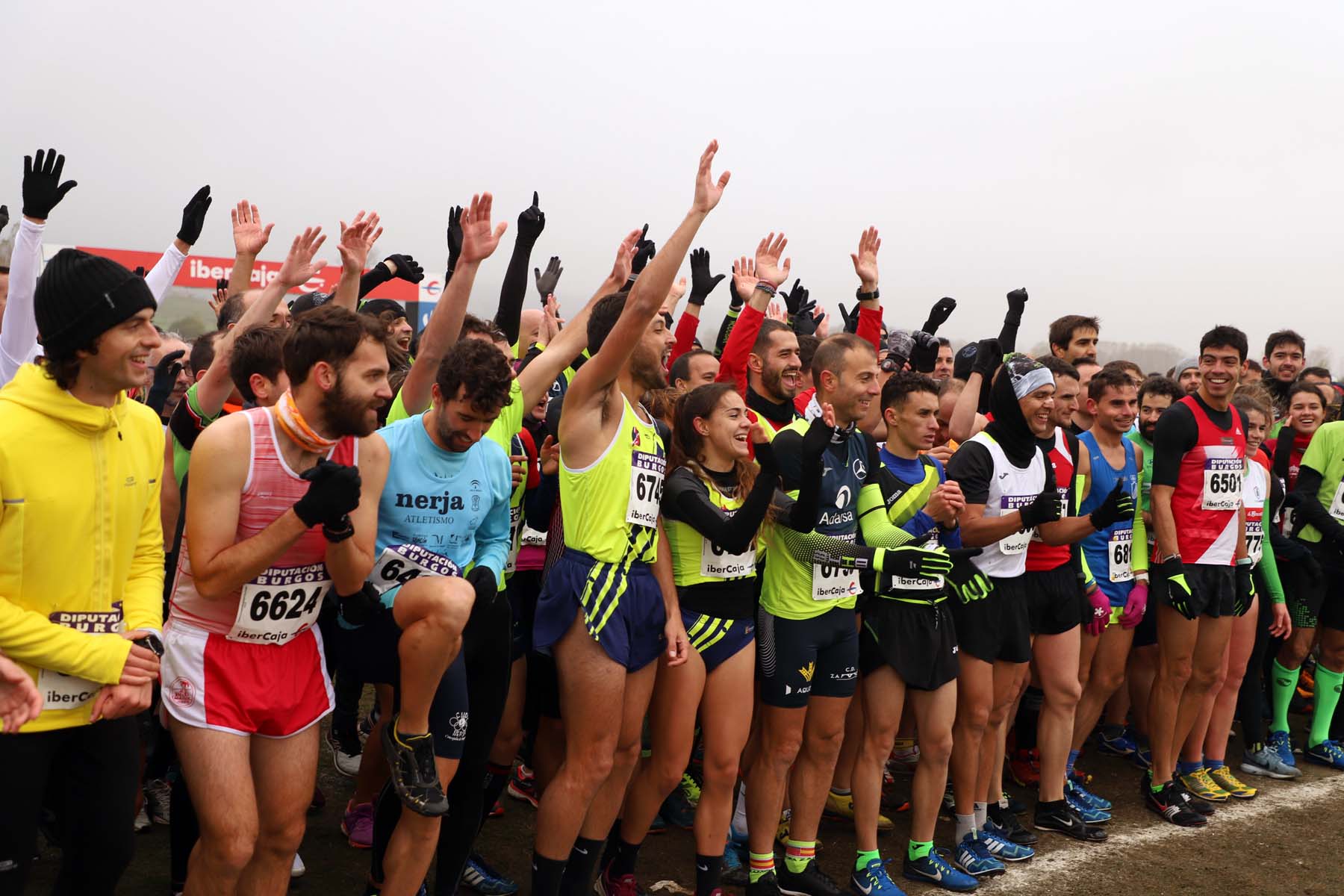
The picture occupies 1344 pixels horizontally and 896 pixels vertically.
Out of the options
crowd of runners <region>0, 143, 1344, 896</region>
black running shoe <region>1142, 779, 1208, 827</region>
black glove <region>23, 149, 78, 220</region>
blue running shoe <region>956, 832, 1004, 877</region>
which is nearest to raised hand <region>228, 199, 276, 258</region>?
crowd of runners <region>0, 143, 1344, 896</region>

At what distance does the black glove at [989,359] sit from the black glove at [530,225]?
2.48 m

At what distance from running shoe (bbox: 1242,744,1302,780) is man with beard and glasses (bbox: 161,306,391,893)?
6.13 m

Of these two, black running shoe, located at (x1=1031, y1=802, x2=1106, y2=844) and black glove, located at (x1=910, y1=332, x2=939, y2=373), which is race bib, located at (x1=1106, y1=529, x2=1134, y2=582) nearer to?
black running shoe, located at (x1=1031, y1=802, x2=1106, y2=844)

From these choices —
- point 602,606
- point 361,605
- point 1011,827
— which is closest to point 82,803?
point 361,605

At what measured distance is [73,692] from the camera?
10.0ft

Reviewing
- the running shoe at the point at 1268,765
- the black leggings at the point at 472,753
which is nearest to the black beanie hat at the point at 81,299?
the black leggings at the point at 472,753

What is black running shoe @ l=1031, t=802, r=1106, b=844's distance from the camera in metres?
5.80

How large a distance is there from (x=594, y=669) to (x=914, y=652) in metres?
1.68

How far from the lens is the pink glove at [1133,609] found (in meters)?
6.48

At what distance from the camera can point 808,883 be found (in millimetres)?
4965

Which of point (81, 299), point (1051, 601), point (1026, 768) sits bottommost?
point (1026, 768)

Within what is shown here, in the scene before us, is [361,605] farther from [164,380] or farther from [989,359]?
[989,359]

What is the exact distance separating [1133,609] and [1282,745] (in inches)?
70.3

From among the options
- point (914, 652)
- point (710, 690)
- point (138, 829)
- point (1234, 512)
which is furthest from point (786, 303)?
point (138, 829)
